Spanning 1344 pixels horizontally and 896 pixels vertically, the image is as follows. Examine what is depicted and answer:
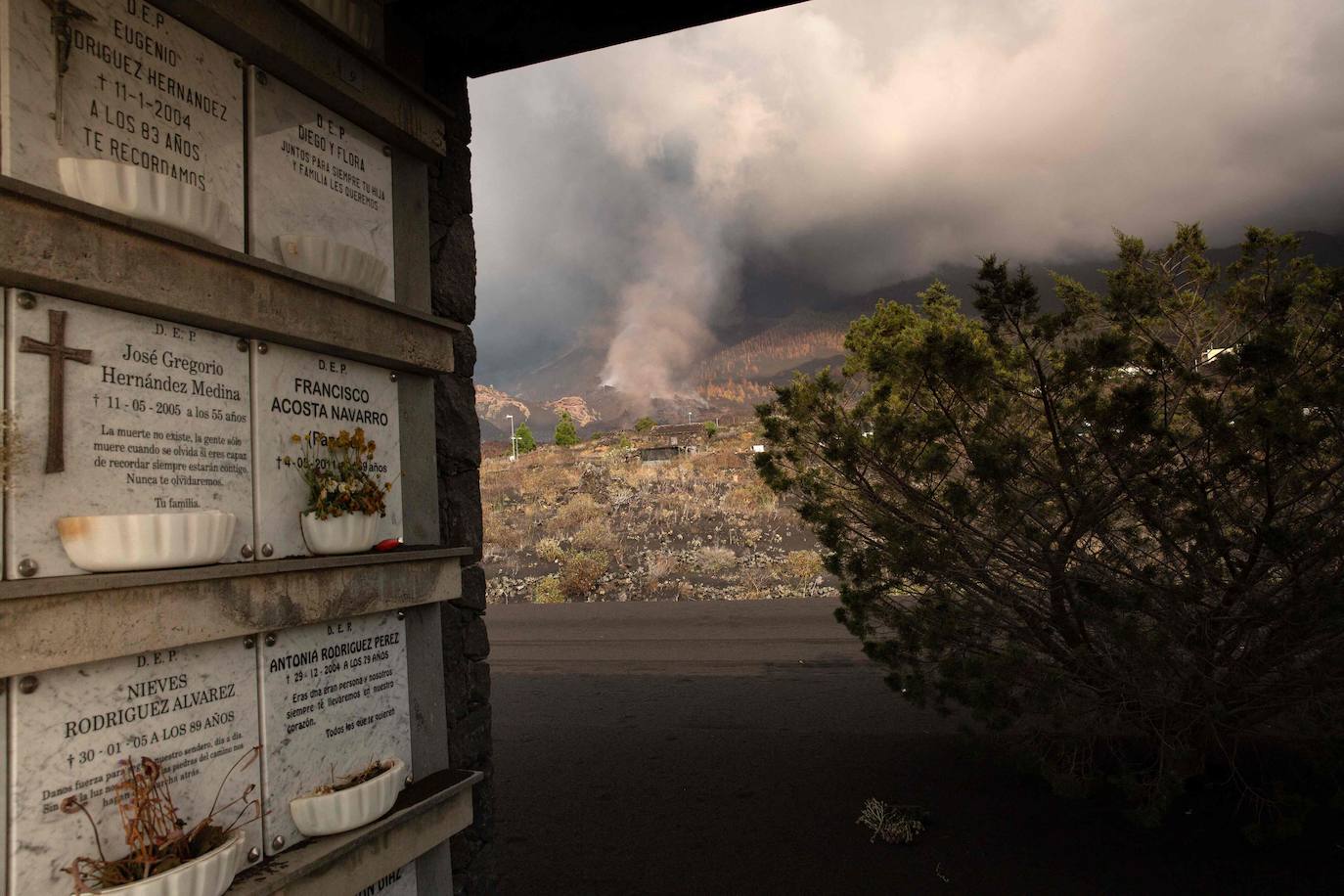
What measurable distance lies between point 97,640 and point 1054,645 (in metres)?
4.20

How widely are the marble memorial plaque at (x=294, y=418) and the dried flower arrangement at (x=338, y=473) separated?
2cm

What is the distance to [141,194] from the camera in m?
2.00

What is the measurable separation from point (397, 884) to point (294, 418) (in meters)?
1.54

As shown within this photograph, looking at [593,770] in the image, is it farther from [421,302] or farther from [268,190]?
[268,190]

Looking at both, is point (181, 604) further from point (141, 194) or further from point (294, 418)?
point (141, 194)

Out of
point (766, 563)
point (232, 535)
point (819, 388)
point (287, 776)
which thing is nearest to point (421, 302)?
point (232, 535)

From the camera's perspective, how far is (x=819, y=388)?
4.81 meters

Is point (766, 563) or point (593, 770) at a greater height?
point (766, 563)

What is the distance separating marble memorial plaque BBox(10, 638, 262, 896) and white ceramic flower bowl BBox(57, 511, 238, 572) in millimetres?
260

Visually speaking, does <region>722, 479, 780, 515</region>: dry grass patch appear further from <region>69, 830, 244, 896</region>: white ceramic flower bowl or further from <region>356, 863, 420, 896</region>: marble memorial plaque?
<region>69, 830, 244, 896</region>: white ceramic flower bowl

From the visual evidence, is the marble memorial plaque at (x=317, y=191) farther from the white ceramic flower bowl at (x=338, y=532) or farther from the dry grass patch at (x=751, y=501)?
the dry grass patch at (x=751, y=501)

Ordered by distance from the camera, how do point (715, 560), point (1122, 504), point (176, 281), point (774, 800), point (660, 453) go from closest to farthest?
1. point (176, 281)
2. point (1122, 504)
3. point (774, 800)
4. point (715, 560)
5. point (660, 453)

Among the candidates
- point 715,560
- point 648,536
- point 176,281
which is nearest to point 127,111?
point 176,281

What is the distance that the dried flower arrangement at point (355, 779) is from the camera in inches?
99.2
